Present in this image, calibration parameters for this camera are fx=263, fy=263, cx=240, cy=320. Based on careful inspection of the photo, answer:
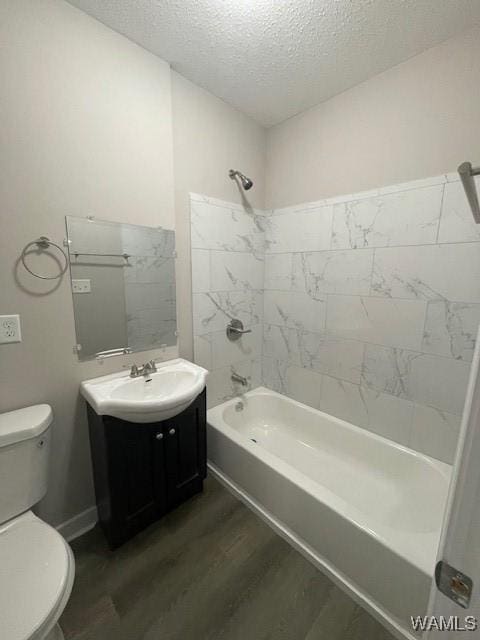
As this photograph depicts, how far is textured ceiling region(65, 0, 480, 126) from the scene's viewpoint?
1.17 meters

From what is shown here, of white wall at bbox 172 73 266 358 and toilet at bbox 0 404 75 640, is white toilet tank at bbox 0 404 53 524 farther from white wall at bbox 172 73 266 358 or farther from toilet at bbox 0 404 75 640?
white wall at bbox 172 73 266 358

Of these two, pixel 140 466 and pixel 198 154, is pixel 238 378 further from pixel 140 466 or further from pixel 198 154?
pixel 198 154

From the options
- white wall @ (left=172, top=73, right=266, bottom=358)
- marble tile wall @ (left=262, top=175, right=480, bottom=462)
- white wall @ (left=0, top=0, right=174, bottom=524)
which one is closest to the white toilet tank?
white wall @ (left=0, top=0, right=174, bottom=524)

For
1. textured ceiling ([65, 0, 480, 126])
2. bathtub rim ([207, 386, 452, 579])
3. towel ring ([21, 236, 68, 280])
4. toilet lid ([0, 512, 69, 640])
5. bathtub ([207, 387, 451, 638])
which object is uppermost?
textured ceiling ([65, 0, 480, 126])

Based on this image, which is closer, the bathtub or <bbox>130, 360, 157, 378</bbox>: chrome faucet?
the bathtub

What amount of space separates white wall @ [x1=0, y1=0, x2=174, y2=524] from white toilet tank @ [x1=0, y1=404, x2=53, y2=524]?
0.50 ft

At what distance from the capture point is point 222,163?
6.23 feet

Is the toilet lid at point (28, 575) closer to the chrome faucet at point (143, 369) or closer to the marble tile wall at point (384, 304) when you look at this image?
the chrome faucet at point (143, 369)

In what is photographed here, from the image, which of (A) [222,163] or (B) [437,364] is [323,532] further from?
(A) [222,163]

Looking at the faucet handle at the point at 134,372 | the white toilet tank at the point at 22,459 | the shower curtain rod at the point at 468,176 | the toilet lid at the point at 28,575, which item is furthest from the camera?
the faucet handle at the point at 134,372

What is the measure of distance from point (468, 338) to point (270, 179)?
1.77 m

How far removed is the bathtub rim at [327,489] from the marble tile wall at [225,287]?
18cm

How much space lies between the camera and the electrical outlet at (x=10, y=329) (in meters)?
1.14

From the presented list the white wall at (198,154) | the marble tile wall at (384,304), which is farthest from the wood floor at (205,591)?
the white wall at (198,154)
